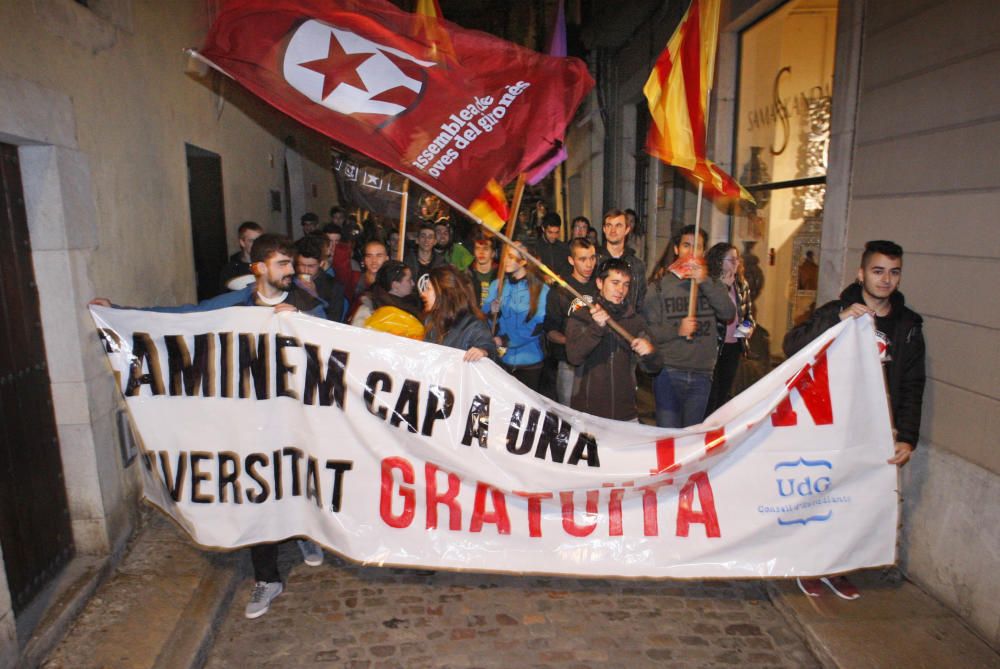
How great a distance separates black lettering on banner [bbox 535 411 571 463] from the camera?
3795mm

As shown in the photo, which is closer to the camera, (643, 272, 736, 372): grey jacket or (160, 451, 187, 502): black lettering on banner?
(160, 451, 187, 502): black lettering on banner

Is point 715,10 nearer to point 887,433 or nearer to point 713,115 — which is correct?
point 887,433

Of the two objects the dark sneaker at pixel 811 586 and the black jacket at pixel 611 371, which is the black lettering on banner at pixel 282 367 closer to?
the black jacket at pixel 611 371

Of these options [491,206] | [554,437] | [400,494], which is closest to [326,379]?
[400,494]

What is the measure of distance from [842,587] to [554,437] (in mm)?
2026

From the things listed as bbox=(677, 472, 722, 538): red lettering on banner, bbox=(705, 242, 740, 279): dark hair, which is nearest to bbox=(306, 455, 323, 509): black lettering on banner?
bbox=(677, 472, 722, 538): red lettering on banner

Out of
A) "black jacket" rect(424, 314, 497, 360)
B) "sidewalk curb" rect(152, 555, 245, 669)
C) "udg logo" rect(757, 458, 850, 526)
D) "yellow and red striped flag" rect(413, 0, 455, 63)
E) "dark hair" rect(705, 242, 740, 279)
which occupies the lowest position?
"sidewalk curb" rect(152, 555, 245, 669)

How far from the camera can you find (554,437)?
380 cm

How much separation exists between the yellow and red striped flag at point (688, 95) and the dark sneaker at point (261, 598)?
12.0 ft

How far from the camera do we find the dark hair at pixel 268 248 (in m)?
3.94

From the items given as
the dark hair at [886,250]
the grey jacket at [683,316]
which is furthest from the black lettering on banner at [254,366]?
the dark hair at [886,250]

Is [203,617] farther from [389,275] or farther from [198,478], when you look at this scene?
[389,275]

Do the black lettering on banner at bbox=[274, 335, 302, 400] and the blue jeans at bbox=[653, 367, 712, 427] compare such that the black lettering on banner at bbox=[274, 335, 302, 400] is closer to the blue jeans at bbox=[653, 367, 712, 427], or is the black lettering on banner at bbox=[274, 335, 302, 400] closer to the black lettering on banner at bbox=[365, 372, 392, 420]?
the black lettering on banner at bbox=[365, 372, 392, 420]

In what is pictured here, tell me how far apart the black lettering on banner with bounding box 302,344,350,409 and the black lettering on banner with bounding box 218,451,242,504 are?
0.53 meters
